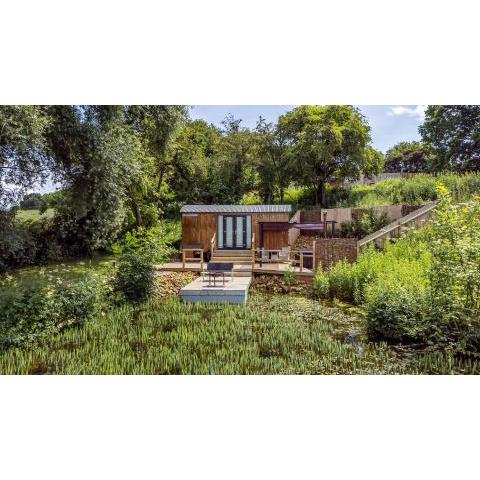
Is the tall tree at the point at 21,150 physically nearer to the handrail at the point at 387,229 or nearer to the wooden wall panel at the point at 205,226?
the wooden wall panel at the point at 205,226

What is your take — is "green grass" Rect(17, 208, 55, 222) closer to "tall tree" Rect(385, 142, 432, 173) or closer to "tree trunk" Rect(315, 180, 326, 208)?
"tree trunk" Rect(315, 180, 326, 208)

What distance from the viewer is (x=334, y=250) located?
6375 mm

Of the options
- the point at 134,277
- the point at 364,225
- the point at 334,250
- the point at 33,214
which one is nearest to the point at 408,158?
the point at 364,225

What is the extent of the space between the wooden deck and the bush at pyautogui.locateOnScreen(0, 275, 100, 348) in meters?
1.68

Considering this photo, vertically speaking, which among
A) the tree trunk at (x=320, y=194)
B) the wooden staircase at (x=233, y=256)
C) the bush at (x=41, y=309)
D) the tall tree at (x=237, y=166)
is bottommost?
the bush at (x=41, y=309)

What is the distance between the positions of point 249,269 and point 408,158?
11.3 ft

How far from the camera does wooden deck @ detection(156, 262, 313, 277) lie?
6.20m

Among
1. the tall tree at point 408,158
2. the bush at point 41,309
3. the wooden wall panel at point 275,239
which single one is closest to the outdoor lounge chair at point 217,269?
the wooden wall panel at point 275,239

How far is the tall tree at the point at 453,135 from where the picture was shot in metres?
4.83

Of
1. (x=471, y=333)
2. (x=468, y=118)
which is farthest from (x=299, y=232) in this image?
(x=471, y=333)

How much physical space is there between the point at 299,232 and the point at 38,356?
457cm

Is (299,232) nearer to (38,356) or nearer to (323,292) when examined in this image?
(323,292)

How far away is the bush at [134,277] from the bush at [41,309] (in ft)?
1.75
